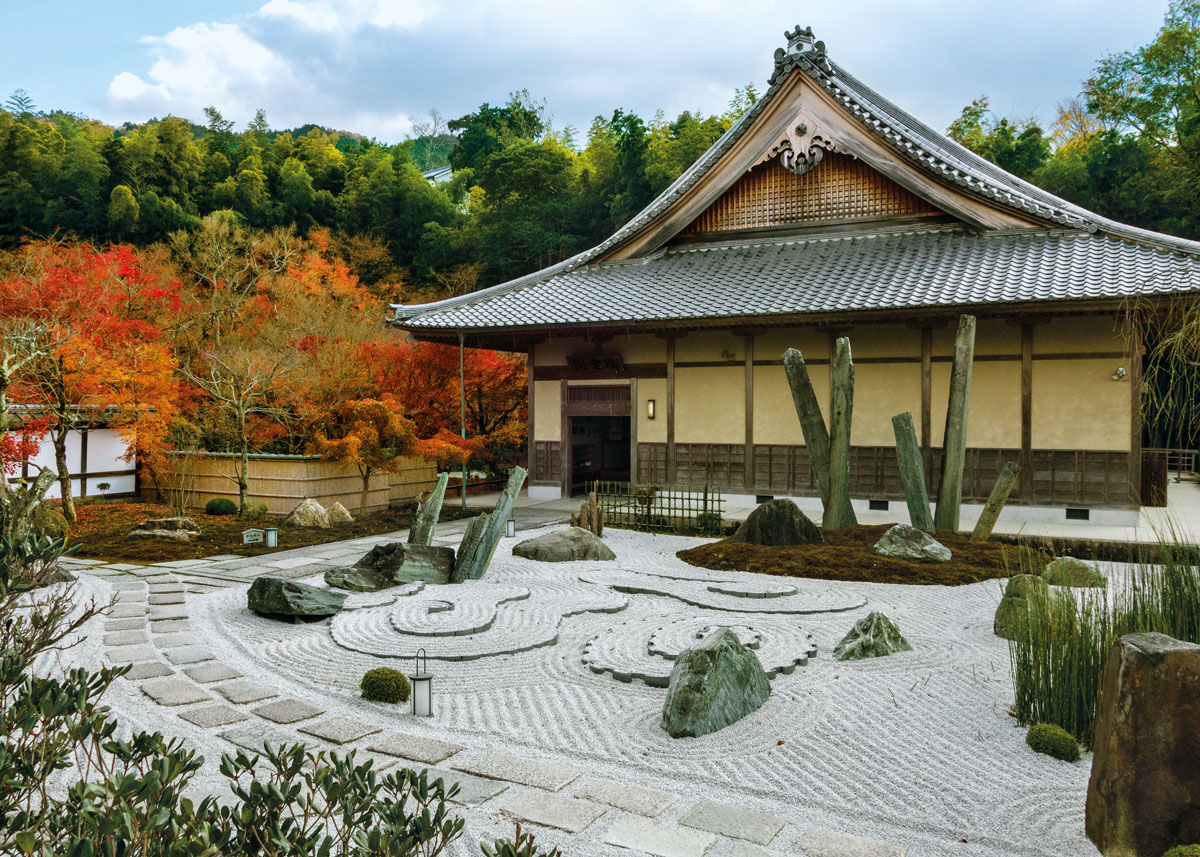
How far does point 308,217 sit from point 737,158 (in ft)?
57.1

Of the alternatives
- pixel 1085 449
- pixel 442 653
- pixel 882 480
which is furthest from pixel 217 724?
pixel 1085 449

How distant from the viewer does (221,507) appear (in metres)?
12.6

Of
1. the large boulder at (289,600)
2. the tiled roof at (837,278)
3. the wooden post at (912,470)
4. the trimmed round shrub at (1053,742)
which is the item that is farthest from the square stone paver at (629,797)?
the tiled roof at (837,278)

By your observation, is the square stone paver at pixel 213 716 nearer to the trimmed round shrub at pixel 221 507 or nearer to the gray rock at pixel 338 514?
the gray rock at pixel 338 514

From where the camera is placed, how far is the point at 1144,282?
32.3 ft

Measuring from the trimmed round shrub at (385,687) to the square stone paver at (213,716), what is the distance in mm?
690

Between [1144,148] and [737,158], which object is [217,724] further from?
[1144,148]

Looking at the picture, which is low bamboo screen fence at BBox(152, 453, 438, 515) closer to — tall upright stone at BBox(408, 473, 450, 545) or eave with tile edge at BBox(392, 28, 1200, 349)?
eave with tile edge at BBox(392, 28, 1200, 349)

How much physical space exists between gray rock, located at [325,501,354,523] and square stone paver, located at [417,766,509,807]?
341 inches

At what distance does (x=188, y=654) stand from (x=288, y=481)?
7.57 m

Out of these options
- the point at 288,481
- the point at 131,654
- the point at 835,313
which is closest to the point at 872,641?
the point at 131,654

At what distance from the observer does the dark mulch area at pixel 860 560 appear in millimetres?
8250

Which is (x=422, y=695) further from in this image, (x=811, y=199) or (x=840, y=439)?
(x=811, y=199)

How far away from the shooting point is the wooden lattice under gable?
13.7 meters
